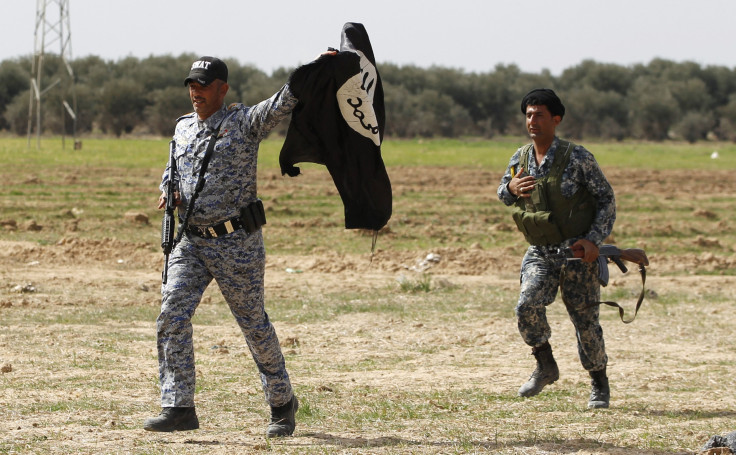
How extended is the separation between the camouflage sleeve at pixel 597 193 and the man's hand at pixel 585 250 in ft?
0.21

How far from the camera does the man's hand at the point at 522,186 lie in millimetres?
6980

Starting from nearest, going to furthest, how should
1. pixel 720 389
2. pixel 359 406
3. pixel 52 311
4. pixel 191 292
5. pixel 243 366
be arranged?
1. pixel 191 292
2. pixel 359 406
3. pixel 720 389
4. pixel 243 366
5. pixel 52 311

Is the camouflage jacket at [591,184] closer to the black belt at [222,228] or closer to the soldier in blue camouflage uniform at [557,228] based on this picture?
the soldier in blue camouflage uniform at [557,228]

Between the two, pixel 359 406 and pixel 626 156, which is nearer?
pixel 359 406

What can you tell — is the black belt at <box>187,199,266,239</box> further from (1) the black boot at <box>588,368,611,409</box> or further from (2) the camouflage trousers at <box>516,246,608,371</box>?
(1) the black boot at <box>588,368,611,409</box>

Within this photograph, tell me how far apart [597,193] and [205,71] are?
2603 mm

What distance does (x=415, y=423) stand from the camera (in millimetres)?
6484

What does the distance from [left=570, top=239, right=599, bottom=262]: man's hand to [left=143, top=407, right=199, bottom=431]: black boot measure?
258 cm

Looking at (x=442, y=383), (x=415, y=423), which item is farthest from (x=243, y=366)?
(x=415, y=423)

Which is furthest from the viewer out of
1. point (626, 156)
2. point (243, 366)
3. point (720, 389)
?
point (626, 156)

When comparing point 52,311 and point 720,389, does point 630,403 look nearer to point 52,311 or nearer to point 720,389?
point 720,389

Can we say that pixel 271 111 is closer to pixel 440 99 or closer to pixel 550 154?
pixel 550 154

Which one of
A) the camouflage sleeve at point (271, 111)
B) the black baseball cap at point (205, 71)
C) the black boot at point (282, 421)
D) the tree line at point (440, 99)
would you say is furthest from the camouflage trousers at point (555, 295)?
the tree line at point (440, 99)

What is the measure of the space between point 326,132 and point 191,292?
1.12 m
